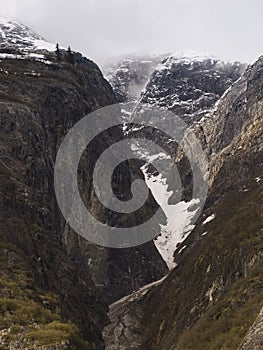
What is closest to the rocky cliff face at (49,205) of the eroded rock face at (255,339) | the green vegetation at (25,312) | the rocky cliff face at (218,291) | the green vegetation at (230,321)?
the green vegetation at (25,312)

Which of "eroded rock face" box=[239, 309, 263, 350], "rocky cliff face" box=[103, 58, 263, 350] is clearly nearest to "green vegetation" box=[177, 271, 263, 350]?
"rocky cliff face" box=[103, 58, 263, 350]

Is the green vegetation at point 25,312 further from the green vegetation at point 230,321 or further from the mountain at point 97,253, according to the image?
the green vegetation at point 230,321

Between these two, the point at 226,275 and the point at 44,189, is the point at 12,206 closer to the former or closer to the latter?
the point at 44,189

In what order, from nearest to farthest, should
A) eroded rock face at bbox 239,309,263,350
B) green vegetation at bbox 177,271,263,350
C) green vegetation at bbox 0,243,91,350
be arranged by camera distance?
eroded rock face at bbox 239,309,263,350 → green vegetation at bbox 0,243,91,350 → green vegetation at bbox 177,271,263,350

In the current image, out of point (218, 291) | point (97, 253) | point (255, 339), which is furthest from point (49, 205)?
point (255, 339)

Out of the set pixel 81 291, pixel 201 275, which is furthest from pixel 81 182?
pixel 81 291

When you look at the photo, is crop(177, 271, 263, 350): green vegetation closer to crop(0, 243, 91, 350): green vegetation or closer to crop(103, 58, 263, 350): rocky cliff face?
crop(103, 58, 263, 350): rocky cliff face
